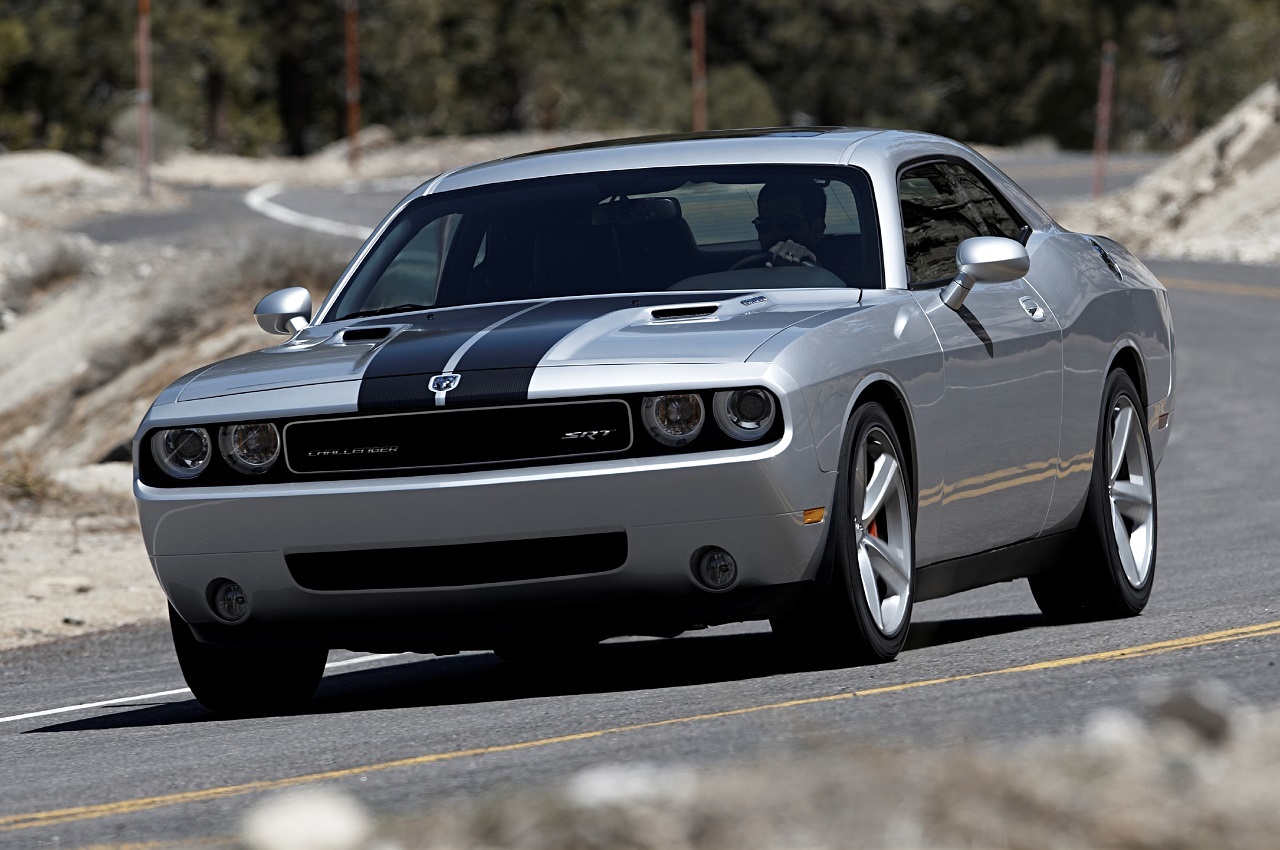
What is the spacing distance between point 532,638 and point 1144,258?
26736mm

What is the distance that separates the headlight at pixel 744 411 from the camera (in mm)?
6262

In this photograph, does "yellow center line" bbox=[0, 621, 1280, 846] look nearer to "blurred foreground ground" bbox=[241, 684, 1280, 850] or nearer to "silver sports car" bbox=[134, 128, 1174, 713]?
"silver sports car" bbox=[134, 128, 1174, 713]

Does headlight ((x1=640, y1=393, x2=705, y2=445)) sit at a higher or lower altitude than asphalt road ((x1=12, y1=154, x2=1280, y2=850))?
higher

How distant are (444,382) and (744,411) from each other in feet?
2.71

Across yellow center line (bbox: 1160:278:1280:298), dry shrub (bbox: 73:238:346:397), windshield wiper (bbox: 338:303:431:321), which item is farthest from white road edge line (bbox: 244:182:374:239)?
windshield wiper (bbox: 338:303:431:321)

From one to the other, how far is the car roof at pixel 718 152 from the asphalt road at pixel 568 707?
1634 mm

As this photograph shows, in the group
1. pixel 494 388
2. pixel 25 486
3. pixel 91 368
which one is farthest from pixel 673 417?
pixel 91 368

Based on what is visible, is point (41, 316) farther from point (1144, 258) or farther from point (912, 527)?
point (912, 527)

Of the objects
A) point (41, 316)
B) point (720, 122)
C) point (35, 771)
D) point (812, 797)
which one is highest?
point (812, 797)

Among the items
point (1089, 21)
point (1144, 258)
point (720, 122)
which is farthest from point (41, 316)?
point (1089, 21)

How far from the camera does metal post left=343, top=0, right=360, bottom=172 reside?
188 ft

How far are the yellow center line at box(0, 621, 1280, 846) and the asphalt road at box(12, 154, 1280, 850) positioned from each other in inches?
Result: 0.5

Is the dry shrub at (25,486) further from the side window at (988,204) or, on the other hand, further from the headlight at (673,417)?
the headlight at (673,417)

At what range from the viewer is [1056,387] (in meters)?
7.87
